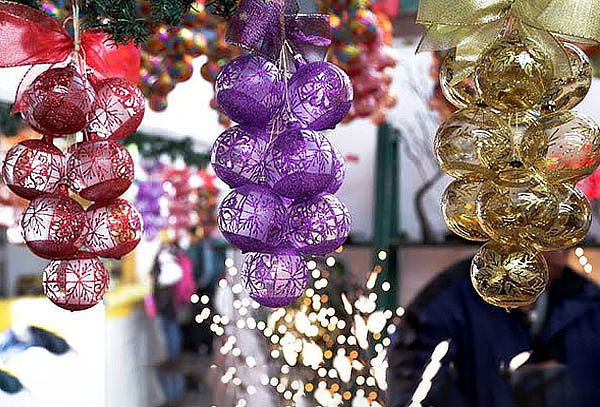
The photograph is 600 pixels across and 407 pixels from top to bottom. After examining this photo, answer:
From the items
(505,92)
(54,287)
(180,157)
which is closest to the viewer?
(505,92)

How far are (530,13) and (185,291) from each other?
8.26 feet

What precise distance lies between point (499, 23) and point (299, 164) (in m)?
0.24

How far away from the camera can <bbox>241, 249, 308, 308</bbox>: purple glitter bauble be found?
92cm

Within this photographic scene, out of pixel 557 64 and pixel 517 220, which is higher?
pixel 557 64

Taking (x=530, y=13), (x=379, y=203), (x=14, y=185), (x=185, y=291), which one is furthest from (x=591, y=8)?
(x=185, y=291)

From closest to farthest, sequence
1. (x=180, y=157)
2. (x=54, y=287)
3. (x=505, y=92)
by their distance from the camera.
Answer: (x=505, y=92) → (x=54, y=287) → (x=180, y=157)

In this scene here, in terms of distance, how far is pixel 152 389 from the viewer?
3271 mm

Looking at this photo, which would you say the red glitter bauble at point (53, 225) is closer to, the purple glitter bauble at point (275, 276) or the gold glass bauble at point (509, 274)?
the purple glitter bauble at point (275, 276)

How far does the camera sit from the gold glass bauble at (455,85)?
90 cm

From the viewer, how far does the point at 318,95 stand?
2.95 ft

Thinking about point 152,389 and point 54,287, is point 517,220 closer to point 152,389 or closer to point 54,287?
point 54,287

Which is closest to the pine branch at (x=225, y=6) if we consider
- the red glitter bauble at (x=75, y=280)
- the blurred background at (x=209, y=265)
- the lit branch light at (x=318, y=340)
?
the red glitter bauble at (x=75, y=280)

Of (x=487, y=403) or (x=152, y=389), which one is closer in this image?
(x=487, y=403)

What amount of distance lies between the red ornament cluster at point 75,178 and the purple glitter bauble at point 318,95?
0.23 metres
